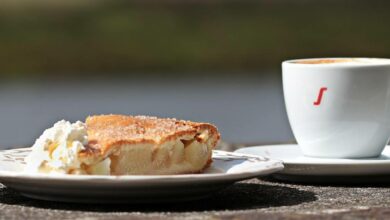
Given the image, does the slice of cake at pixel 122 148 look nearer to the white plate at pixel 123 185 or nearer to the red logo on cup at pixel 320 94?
the white plate at pixel 123 185

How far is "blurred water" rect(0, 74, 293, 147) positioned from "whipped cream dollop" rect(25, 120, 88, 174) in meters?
3.67

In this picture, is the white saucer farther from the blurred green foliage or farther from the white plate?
the blurred green foliage

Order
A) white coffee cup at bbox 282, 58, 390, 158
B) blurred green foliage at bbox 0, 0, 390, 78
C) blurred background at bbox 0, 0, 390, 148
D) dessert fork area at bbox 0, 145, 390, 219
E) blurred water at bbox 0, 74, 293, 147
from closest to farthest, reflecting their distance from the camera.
Answer: dessert fork area at bbox 0, 145, 390, 219
white coffee cup at bbox 282, 58, 390, 158
blurred water at bbox 0, 74, 293, 147
blurred background at bbox 0, 0, 390, 148
blurred green foliage at bbox 0, 0, 390, 78

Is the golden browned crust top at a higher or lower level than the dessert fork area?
higher

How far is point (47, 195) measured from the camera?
1.30 meters

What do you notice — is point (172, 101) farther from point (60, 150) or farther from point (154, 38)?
point (60, 150)

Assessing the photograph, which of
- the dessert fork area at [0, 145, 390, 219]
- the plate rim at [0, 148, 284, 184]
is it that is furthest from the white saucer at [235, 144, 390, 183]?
the plate rim at [0, 148, 284, 184]

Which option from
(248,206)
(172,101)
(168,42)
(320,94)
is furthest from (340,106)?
Answer: (168,42)

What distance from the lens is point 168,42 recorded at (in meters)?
13.7

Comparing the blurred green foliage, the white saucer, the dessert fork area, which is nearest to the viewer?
the dessert fork area

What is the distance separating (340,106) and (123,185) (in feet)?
1.74

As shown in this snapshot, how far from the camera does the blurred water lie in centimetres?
658

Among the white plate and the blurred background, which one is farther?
the blurred background

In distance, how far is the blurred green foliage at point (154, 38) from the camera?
1340cm
